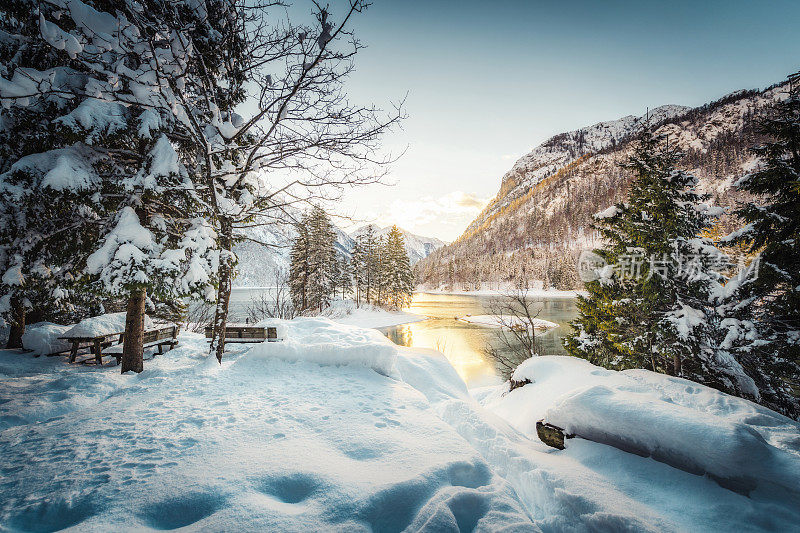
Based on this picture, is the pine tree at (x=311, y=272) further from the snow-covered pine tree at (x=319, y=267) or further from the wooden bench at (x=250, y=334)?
the wooden bench at (x=250, y=334)

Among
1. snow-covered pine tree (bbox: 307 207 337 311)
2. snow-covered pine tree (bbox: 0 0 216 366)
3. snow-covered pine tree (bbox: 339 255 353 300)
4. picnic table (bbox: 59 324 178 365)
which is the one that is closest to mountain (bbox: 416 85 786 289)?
snow-covered pine tree (bbox: 339 255 353 300)

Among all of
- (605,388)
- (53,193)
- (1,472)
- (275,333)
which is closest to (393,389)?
(605,388)

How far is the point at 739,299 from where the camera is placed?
817cm

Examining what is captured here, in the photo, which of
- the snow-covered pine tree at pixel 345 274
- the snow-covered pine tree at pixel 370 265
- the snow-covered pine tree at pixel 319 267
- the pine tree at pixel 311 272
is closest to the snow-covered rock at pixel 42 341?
the pine tree at pixel 311 272

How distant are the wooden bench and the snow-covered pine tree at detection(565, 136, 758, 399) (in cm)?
1168

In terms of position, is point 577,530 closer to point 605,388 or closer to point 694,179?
point 605,388

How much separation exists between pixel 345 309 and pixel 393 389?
28.9 m

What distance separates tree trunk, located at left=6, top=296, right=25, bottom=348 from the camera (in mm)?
9148

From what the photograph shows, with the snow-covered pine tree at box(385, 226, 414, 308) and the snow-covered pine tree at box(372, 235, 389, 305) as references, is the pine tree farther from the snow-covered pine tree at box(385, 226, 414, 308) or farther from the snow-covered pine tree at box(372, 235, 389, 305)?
the snow-covered pine tree at box(385, 226, 414, 308)

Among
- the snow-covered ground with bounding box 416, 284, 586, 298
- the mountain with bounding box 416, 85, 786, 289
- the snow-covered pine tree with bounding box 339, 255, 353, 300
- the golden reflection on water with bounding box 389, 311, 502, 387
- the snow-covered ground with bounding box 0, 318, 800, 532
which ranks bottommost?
the golden reflection on water with bounding box 389, 311, 502, 387

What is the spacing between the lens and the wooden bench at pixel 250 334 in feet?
31.4

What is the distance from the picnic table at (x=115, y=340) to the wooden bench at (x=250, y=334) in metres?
1.23

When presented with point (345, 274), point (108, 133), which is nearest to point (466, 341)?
point (345, 274)

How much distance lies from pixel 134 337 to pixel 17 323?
21.7ft
